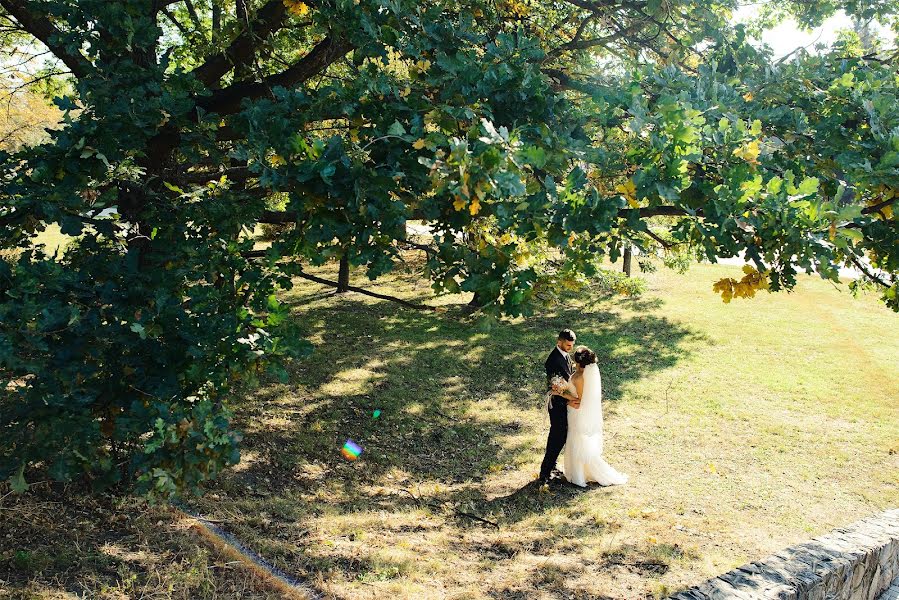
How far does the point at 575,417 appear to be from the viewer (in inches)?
334

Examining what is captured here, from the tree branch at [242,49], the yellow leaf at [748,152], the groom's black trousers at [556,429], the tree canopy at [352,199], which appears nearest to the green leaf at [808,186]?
the tree canopy at [352,199]

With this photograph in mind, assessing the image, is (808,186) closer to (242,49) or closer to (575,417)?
(575,417)

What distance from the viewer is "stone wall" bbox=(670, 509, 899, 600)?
509cm

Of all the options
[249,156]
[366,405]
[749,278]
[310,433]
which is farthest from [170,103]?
[366,405]

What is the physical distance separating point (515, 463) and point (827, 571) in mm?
4102

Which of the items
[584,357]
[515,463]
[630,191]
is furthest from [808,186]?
[515,463]

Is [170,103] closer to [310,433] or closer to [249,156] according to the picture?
[249,156]

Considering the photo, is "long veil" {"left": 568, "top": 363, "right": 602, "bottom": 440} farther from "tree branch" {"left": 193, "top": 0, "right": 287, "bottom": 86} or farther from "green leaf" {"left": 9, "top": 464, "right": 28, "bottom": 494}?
"green leaf" {"left": 9, "top": 464, "right": 28, "bottom": 494}

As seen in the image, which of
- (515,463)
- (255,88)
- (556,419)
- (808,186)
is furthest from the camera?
(515,463)

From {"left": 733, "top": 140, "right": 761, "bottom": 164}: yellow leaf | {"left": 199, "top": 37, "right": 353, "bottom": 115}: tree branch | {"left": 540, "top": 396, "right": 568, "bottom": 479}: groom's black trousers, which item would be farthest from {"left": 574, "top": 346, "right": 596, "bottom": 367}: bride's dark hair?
{"left": 199, "top": 37, "right": 353, "bottom": 115}: tree branch

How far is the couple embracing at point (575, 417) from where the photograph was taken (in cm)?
825

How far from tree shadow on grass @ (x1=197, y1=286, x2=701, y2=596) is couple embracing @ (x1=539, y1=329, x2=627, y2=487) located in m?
0.34

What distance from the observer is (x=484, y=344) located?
14.3 m

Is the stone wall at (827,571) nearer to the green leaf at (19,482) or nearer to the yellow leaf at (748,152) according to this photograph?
the yellow leaf at (748,152)
